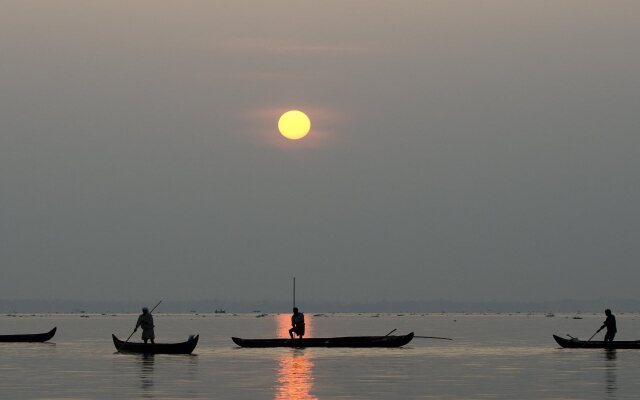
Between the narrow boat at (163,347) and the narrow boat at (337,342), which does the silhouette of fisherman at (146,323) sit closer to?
the narrow boat at (163,347)

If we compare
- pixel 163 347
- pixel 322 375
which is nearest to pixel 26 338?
pixel 163 347

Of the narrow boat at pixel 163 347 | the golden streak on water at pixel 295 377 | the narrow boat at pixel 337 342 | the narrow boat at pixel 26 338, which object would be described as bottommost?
the golden streak on water at pixel 295 377

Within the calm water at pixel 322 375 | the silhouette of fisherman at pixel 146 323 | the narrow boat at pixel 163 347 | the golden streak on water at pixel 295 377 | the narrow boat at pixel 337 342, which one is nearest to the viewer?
the golden streak on water at pixel 295 377

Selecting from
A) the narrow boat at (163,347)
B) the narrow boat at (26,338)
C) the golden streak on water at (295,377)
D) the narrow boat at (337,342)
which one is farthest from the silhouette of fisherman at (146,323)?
the narrow boat at (26,338)

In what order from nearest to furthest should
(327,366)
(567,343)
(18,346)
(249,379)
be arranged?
(249,379) < (327,366) < (567,343) < (18,346)

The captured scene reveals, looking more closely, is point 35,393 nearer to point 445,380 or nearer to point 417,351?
point 445,380

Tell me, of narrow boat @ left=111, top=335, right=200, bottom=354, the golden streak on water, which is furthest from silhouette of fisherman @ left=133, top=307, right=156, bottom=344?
the golden streak on water

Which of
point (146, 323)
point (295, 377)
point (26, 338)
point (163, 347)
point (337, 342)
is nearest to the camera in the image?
point (295, 377)

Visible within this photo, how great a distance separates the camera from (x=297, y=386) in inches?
1612

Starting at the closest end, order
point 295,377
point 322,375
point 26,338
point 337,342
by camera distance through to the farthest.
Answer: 1. point 295,377
2. point 322,375
3. point 337,342
4. point 26,338

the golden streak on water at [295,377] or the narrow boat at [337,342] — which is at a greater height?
the narrow boat at [337,342]

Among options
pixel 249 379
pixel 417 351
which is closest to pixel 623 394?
pixel 249 379

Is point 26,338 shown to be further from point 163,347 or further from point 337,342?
point 163,347

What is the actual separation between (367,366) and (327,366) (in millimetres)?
1838
